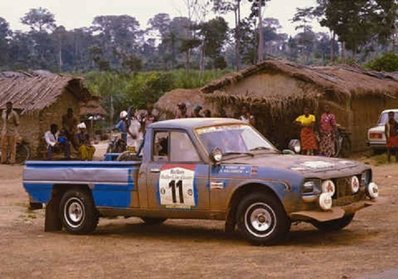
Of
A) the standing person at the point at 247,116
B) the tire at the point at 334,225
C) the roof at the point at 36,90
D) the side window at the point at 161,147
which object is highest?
the roof at the point at 36,90

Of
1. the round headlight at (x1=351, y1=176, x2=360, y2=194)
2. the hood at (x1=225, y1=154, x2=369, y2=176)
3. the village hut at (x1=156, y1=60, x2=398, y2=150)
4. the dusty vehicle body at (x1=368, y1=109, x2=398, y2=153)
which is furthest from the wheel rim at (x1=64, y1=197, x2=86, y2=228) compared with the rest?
the village hut at (x1=156, y1=60, x2=398, y2=150)

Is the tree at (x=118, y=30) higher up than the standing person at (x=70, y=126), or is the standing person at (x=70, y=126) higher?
the tree at (x=118, y=30)

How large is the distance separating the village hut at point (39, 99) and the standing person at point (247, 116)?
5307 mm

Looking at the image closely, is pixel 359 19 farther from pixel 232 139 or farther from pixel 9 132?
pixel 232 139

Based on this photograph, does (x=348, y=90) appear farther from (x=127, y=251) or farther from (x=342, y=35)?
(x=342, y=35)

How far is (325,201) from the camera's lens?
9133 millimetres

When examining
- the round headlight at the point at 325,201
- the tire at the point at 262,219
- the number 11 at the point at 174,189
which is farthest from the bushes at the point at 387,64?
the round headlight at the point at 325,201

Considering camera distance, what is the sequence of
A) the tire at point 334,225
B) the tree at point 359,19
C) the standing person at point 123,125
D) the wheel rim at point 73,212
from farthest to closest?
the tree at point 359,19, the standing person at point 123,125, the wheel rim at point 73,212, the tire at point 334,225

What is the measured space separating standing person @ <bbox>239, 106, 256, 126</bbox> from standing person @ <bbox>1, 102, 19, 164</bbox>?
6.52 metres

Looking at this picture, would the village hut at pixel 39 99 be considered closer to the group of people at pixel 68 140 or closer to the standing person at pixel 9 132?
the group of people at pixel 68 140

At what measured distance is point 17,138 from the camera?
79.1 ft

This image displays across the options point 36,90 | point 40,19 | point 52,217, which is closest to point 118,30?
point 40,19

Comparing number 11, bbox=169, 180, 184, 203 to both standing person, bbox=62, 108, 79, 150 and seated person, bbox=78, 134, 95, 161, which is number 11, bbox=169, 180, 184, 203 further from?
standing person, bbox=62, 108, 79, 150

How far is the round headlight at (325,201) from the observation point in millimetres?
9109
